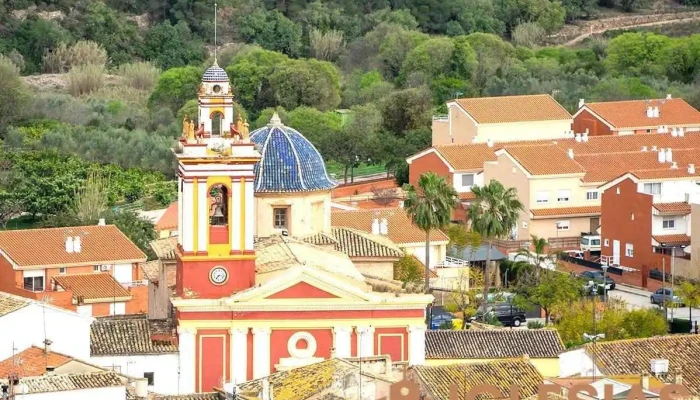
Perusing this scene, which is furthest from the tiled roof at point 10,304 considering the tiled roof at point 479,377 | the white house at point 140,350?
the tiled roof at point 479,377

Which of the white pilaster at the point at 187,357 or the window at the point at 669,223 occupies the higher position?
the window at the point at 669,223

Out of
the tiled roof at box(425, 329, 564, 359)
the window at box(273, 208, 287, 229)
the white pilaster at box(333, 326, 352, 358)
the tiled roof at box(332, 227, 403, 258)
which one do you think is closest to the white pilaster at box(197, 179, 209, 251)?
the white pilaster at box(333, 326, 352, 358)

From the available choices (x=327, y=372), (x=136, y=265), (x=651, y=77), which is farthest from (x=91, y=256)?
(x=651, y=77)

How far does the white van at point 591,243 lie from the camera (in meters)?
84.6

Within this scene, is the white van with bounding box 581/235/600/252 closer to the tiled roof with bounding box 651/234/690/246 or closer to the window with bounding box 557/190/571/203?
the window with bounding box 557/190/571/203

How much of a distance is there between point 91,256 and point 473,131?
26.8m

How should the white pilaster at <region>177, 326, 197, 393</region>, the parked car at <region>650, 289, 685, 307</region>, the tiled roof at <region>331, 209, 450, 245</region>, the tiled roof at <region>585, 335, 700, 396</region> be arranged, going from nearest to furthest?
the tiled roof at <region>585, 335, 700, 396</region>, the white pilaster at <region>177, 326, 197, 393</region>, the parked car at <region>650, 289, 685, 307</region>, the tiled roof at <region>331, 209, 450, 245</region>

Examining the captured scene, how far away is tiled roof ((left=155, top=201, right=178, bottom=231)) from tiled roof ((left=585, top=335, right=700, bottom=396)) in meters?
25.8

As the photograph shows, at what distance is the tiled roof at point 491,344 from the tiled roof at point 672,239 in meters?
19.1

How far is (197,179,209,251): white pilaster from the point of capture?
58.7 metres

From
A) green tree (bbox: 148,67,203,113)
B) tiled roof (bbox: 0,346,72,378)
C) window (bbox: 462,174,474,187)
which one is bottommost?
tiled roof (bbox: 0,346,72,378)

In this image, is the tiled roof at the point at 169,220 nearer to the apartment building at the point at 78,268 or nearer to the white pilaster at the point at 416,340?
the apartment building at the point at 78,268

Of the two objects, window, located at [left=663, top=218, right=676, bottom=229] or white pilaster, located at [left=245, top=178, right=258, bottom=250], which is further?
window, located at [left=663, top=218, right=676, bottom=229]

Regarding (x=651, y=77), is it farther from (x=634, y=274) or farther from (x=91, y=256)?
(x=91, y=256)
